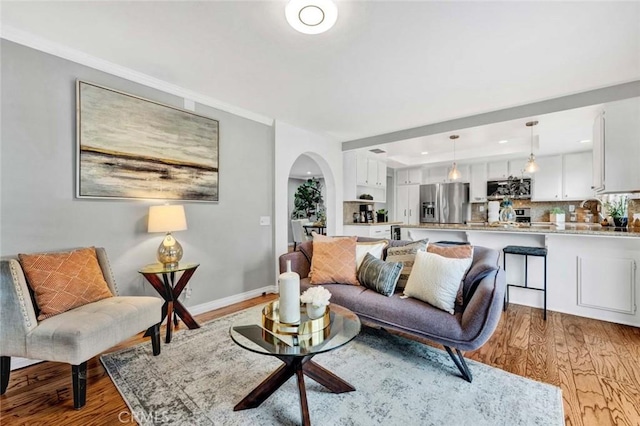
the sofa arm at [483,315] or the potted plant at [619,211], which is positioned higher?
the potted plant at [619,211]

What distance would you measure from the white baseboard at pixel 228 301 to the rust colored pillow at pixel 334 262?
1286mm

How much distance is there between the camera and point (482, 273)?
78.0 inches

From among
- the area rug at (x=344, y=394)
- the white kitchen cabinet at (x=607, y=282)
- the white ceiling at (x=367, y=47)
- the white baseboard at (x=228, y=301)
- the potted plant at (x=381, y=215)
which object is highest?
the white ceiling at (x=367, y=47)

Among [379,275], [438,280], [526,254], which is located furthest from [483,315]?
[526,254]

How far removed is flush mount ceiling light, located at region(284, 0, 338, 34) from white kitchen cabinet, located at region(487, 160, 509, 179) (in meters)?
5.52

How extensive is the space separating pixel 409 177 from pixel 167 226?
587 cm

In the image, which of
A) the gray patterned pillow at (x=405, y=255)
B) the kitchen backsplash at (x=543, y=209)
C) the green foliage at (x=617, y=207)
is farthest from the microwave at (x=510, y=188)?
the gray patterned pillow at (x=405, y=255)

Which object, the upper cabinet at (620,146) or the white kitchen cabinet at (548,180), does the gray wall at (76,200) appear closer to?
the upper cabinet at (620,146)

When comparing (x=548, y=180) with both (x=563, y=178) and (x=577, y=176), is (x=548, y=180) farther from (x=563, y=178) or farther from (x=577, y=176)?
(x=577, y=176)

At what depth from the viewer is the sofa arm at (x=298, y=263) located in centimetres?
286

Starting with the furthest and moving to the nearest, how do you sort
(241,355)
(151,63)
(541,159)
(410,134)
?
(541,159), (410,134), (151,63), (241,355)

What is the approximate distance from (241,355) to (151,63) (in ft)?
8.49

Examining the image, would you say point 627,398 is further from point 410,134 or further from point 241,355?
point 410,134

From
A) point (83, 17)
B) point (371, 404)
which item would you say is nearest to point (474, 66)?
point (371, 404)
